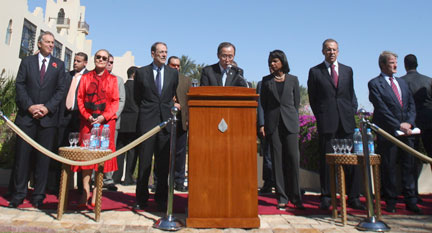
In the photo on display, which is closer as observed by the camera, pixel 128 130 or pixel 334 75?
pixel 334 75

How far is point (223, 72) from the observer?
13.7ft

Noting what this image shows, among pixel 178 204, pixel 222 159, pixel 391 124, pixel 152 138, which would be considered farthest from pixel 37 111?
pixel 391 124

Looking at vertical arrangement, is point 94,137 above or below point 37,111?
below

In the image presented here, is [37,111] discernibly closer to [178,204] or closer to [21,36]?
[178,204]

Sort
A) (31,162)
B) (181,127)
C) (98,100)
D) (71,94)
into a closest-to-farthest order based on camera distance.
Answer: (98,100) < (31,162) < (71,94) < (181,127)

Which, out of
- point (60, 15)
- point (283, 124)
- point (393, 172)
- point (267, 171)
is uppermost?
point (60, 15)

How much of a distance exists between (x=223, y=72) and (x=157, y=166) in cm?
147

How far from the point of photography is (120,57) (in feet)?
125

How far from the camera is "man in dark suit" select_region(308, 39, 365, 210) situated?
13.2 ft

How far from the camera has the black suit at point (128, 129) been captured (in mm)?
5570

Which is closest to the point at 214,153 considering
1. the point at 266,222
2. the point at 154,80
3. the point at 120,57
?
the point at 266,222

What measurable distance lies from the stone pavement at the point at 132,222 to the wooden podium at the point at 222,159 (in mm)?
158

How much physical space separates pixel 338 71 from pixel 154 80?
7.93ft

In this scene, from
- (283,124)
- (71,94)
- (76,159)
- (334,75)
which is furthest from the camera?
(71,94)
